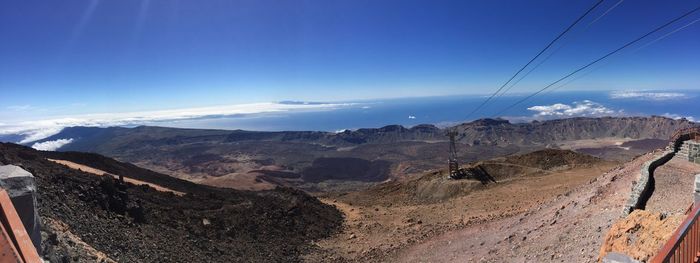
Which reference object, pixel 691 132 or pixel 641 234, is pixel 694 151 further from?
pixel 641 234

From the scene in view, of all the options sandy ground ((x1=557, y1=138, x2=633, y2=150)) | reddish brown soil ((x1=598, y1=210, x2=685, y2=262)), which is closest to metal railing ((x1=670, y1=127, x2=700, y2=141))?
reddish brown soil ((x1=598, y1=210, x2=685, y2=262))

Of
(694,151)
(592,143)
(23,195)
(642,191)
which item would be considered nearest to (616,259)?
(23,195)

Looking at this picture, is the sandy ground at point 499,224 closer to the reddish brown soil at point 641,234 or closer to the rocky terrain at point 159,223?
the reddish brown soil at point 641,234

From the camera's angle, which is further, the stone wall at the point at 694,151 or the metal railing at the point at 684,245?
the stone wall at the point at 694,151

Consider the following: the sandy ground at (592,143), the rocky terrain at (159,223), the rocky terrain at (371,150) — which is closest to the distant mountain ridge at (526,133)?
the rocky terrain at (371,150)

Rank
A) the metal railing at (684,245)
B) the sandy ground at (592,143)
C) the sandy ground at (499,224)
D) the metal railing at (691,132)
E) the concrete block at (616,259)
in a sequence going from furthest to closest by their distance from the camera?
the sandy ground at (592,143) → the metal railing at (691,132) → the sandy ground at (499,224) → the concrete block at (616,259) → the metal railing at (684,245)

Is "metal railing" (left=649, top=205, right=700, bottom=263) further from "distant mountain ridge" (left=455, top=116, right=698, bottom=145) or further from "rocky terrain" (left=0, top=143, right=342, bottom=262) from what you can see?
"distant mountain ridge" (left=455, top=116, right=698, bottom=145)

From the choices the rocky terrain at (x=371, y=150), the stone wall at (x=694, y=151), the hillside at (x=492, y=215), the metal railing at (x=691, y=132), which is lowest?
the rocky terrain at (x=371, y=150)
